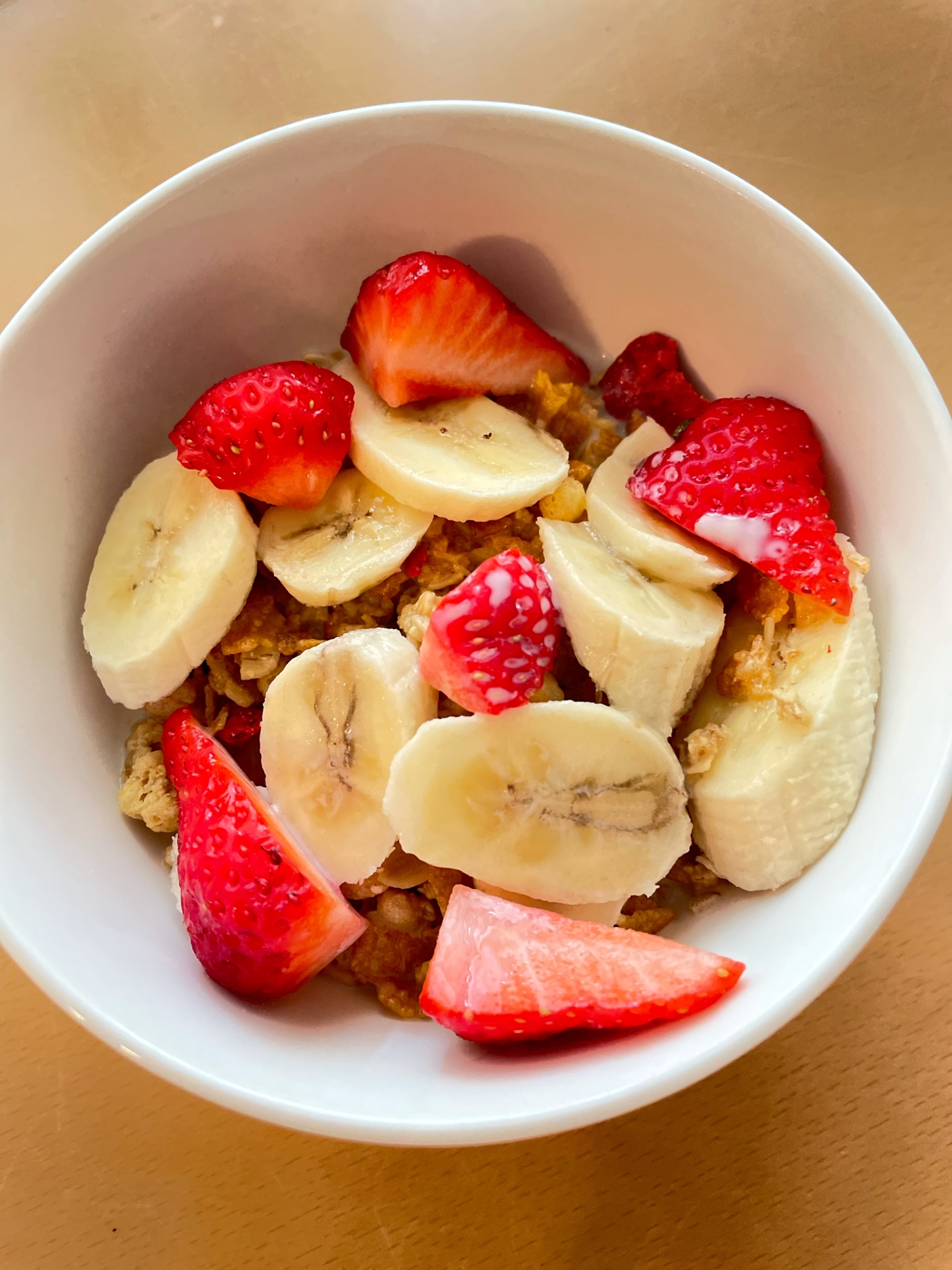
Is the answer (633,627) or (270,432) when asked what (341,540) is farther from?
(633,627)

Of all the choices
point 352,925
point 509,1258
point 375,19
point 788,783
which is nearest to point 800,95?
point 375,19

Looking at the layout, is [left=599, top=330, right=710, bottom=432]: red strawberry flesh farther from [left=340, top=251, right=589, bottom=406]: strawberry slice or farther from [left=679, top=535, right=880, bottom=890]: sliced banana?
[left=679, top=535, right=880, bottom=890]: sliced banana

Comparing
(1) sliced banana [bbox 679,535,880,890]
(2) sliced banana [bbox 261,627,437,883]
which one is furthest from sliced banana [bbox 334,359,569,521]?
(1) sliced banana [bbox 679,535,880,890]

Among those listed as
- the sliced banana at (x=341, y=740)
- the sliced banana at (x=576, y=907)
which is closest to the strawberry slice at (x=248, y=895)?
the sliced banana at (x=341, y=740)

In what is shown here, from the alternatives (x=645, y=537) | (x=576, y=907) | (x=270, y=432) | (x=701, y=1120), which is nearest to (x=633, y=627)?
(x=645, y=537)

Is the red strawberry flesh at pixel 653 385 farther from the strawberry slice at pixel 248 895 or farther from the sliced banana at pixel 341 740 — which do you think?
the strawberry slice at pixel 248 895
